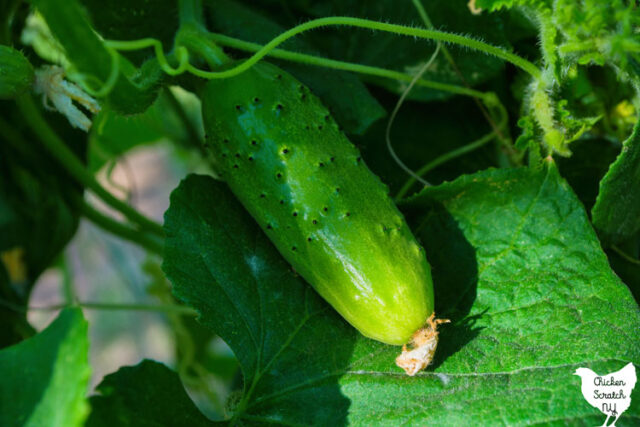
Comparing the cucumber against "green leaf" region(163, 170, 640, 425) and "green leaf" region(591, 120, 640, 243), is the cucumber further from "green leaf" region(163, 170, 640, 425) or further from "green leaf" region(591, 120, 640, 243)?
"green leaf" region(591, 120, 640, 243)

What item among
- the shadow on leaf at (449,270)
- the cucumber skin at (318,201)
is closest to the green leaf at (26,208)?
the cucumber skin at (318,201)

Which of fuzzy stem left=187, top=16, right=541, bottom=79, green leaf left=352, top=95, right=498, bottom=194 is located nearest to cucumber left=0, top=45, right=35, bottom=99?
fuzzy stem left=187, top=16, right=541, bottom=79

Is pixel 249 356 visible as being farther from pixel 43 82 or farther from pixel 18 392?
pixel 43 82

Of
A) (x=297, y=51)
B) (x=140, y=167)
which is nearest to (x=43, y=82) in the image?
(x=297, y=51)

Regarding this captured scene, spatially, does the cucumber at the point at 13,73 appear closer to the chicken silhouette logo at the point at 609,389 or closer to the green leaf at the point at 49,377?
the green leaf at the point at 49,377

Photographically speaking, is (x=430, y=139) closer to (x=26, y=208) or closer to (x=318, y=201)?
(x=318, y=201)

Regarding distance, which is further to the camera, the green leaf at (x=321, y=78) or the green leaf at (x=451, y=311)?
the green leaf at (x=321, y=78)

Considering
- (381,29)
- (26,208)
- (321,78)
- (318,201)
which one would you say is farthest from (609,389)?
(26,208)
